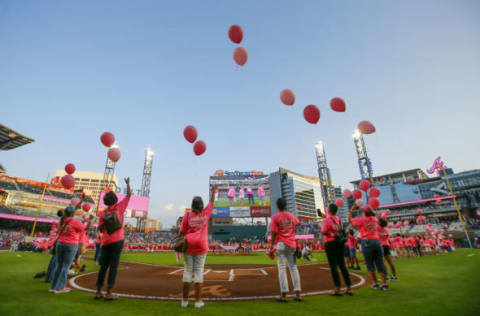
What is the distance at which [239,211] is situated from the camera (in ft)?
177

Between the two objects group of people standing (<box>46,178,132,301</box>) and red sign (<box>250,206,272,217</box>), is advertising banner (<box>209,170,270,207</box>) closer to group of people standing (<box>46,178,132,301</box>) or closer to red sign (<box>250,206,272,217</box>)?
red sign (<box>250,206,272,217</box>)

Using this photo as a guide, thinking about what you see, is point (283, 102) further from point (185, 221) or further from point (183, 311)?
point (183, 311)

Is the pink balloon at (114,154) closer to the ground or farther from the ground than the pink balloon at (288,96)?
closer to the ground

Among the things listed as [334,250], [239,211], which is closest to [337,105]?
[334,250]

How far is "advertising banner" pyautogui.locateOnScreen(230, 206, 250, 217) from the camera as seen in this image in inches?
2093

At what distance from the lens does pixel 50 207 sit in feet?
187

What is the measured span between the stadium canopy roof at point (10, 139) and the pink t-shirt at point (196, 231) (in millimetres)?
32989

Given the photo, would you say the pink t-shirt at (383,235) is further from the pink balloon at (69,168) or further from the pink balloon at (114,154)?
the pink balloon at (69,168)

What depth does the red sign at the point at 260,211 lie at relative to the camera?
173 ft

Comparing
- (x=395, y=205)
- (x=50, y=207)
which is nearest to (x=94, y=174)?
(x=50, y=207)

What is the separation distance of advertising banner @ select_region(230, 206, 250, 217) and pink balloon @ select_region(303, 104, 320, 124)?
46579 millimetres

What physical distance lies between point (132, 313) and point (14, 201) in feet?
228

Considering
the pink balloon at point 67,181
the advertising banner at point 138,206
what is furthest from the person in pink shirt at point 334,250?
the advertising banner at point 138,206

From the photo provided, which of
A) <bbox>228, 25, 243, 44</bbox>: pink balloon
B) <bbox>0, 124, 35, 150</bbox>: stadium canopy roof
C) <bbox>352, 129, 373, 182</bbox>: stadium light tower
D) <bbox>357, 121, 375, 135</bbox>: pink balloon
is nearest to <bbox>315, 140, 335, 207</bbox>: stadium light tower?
<bbox>352, 129, 373, 182</bbox>: stadium light tower
